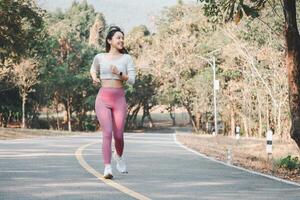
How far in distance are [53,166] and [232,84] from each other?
40823mm

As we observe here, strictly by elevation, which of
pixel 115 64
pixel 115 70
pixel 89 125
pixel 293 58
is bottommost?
pixel 115 70

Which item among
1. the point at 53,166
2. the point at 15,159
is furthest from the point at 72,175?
the point at 15,159

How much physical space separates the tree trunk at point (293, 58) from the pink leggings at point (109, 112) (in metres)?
5.22

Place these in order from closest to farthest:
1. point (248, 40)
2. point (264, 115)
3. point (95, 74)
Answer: point (95, 74) < point (248, 40) < point (264, 115)

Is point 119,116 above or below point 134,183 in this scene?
above

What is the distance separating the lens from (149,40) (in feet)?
225

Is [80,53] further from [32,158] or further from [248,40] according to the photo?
[32,158]

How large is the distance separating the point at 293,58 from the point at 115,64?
5.33 metres

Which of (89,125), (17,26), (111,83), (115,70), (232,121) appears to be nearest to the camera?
(115,70)

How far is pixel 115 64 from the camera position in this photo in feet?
26.2

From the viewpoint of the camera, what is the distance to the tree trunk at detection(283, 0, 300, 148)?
39.1 ft

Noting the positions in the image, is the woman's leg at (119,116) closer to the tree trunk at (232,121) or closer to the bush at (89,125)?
the tree trunk at (232,121)

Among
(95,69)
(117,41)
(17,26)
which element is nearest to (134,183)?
(95,69)

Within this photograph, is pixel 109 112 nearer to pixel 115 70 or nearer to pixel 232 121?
pixel 115 70
